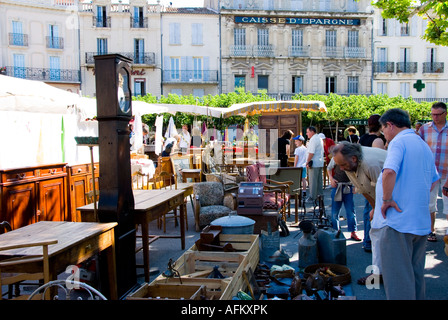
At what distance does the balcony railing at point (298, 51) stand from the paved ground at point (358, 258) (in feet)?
92.2

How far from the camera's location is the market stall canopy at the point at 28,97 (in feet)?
19.5

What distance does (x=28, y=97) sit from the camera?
6449 mm

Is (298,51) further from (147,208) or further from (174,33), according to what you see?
(147,208)

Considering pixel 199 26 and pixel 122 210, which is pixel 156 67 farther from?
pixel 122 210

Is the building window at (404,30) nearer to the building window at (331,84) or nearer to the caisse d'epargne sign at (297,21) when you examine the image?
the caisse d'epargne sign at (297,21)

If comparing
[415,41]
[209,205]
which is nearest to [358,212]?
[209,205]

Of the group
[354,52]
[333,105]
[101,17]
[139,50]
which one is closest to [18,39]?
[101,17]

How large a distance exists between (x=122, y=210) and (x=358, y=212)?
20.0ft

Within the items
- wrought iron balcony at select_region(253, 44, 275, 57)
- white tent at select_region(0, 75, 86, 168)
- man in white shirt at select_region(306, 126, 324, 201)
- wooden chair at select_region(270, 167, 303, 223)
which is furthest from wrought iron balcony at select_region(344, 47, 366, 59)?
white tent at select_region(0, 75, 86, 168)

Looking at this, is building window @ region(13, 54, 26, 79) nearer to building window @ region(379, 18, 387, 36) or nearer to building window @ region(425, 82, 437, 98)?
building window @ region(379, 18, 387, 36)

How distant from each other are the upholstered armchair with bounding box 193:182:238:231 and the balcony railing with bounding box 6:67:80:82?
27.8m

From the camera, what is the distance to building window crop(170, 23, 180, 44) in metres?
33.6

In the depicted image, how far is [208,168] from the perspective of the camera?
12844 millimetres
